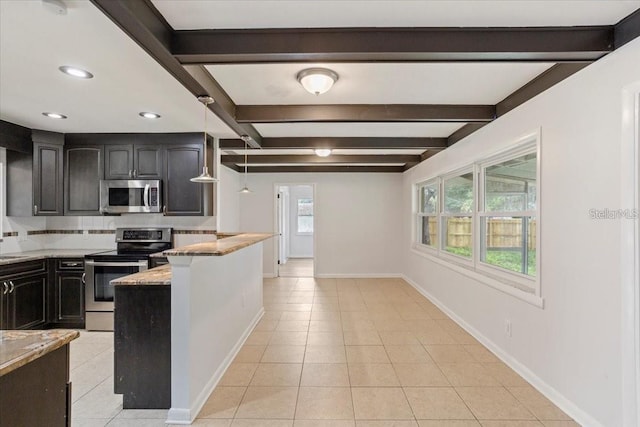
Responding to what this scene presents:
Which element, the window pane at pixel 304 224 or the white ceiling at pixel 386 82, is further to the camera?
the window pane at pixel 304 224

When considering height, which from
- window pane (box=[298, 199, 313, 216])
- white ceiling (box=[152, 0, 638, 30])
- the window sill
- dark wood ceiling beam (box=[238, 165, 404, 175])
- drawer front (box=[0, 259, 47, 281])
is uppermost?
white ceiling (box=[152, 0, 638, 30])

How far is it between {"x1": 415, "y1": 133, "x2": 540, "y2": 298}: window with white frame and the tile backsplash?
3219 mm

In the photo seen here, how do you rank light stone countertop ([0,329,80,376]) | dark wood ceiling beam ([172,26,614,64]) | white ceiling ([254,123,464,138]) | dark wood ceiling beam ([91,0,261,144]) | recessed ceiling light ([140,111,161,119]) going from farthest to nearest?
white ceiling ([254,123,464,138])
recessed ceiling light ([140,111,161,119])
dark wood ceiling beam ([172,26,614,64])
dark wood ceiling beam ([91,0,261,144])
light stone countertop ([0,329,80,376])

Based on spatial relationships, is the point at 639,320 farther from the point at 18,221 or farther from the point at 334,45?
the point at 18,221

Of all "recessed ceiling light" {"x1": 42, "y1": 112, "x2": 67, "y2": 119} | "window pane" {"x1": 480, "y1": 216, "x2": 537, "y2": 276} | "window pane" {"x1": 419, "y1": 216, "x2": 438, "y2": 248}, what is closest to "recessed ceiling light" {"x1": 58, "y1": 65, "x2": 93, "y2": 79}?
"recessed ceiling light" {"x1": 42, "y1": 112, "x2": 67, "y2": 119}

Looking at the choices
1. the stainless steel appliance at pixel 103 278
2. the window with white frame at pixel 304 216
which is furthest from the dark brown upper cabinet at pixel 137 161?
the window with white frame at pixel 304 216

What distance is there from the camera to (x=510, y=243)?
3215 millimetres

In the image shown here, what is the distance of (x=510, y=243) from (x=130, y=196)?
13.8 feet

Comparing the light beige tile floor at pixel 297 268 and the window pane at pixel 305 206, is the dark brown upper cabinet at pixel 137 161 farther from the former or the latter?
the window pane at pixel 305 206

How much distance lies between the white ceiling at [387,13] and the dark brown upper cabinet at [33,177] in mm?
3204

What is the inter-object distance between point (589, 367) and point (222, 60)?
2883 mm

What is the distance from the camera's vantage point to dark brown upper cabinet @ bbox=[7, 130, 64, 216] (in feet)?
12.6

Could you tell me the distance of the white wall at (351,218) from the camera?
270 inches

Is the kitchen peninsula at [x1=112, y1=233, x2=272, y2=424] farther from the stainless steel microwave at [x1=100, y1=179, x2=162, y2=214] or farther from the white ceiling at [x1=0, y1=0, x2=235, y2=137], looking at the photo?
the stainless steel microwave at [x1=100, y1=179, x2=162, y2=214]
